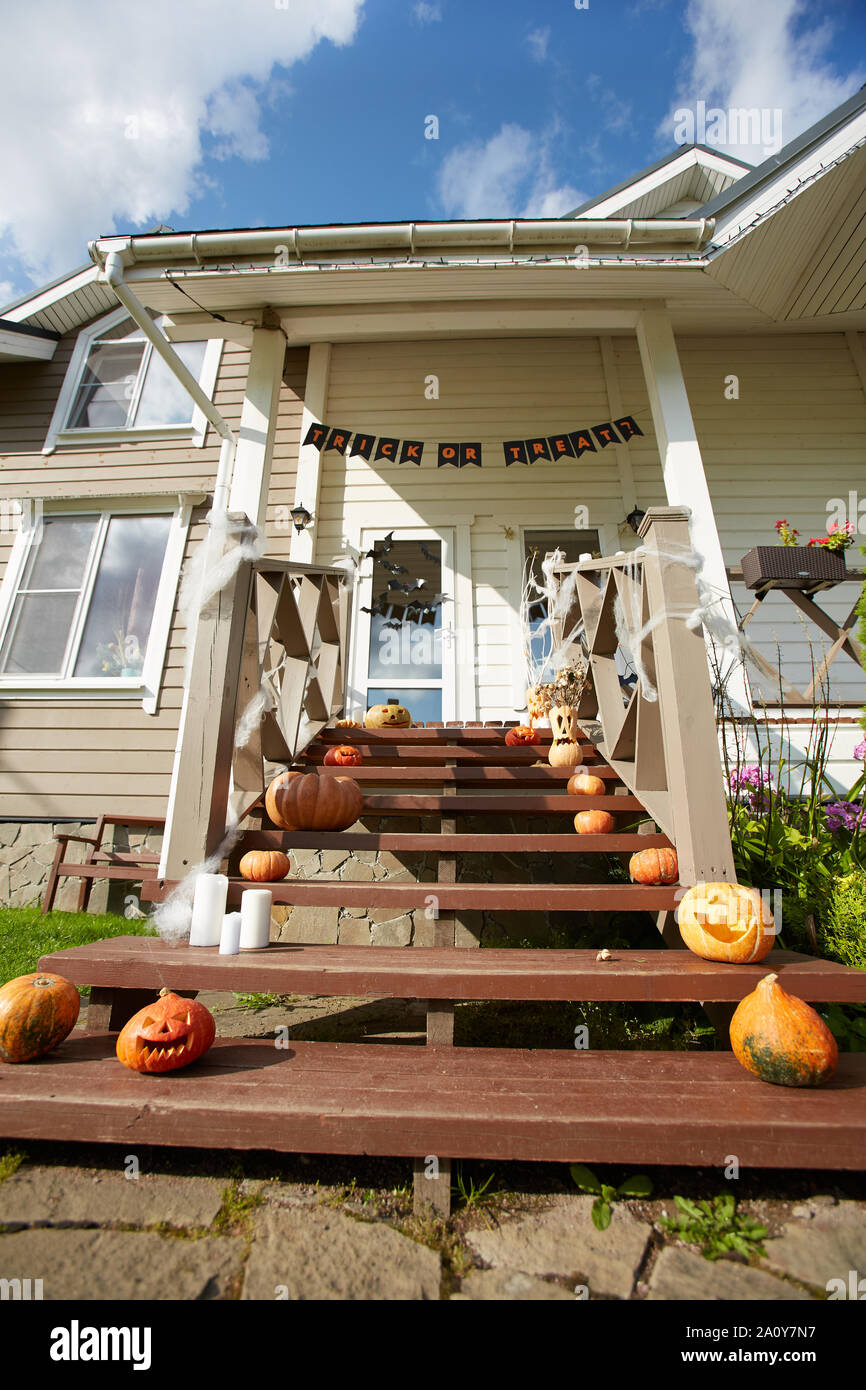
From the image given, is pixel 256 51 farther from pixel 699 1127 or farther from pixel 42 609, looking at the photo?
pixel 699 1127

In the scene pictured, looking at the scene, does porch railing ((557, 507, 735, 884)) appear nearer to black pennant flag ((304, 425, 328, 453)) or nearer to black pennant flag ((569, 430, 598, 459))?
black pennant flag ((569, 430, 598, 459))

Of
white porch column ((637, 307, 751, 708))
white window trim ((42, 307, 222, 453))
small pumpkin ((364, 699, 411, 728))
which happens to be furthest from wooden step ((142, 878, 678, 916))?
white window trim ((42, 307, 222, 453))

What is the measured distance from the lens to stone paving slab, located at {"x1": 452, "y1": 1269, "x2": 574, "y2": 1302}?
918 millimetres

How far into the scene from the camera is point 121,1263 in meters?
0.95

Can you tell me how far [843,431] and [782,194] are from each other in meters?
2.44

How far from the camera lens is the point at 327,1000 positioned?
2521mm

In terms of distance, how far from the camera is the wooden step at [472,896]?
1760 millimetres

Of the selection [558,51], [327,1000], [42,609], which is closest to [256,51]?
[558,51]

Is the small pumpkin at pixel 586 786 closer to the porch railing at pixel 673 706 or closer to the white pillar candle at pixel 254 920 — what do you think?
the porch railing at pixel 673 706

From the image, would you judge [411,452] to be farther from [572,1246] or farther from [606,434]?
[572,1246]

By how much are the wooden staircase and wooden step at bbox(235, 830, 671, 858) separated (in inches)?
9.1

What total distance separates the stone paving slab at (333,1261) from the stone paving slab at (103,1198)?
13 centimetres

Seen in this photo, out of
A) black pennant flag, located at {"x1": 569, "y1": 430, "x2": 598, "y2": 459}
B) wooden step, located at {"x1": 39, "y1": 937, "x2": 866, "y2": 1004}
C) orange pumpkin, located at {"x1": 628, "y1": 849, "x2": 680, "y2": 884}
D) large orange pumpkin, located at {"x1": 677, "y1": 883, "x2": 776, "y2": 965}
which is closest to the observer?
wooden step, located at {"x1": 39, "y1": 937, "x2": 866, "y2": 1004}

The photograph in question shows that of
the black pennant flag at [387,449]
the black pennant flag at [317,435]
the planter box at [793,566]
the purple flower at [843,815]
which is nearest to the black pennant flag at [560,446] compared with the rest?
the black pennant flag at [387,449]
